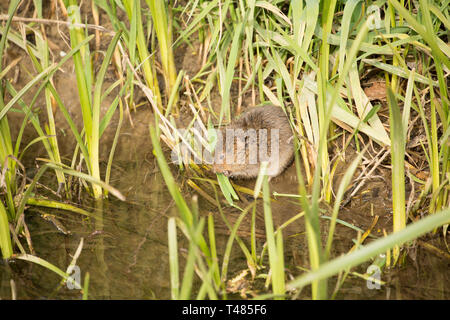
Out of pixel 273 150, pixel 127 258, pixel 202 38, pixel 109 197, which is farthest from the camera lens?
pixel 202 38

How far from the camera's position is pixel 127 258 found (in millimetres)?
2400

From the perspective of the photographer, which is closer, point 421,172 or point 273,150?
point 421,172

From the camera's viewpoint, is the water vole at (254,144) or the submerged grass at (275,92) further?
the water vole at (254,144)

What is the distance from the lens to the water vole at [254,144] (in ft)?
9.90

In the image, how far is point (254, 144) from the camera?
10.5 feet

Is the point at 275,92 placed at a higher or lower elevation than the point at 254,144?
higher

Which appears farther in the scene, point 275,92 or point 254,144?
point 275,92

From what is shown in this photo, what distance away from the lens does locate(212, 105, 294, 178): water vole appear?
9.90ft

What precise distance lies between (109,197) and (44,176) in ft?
1.57

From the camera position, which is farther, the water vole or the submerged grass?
the water vole
